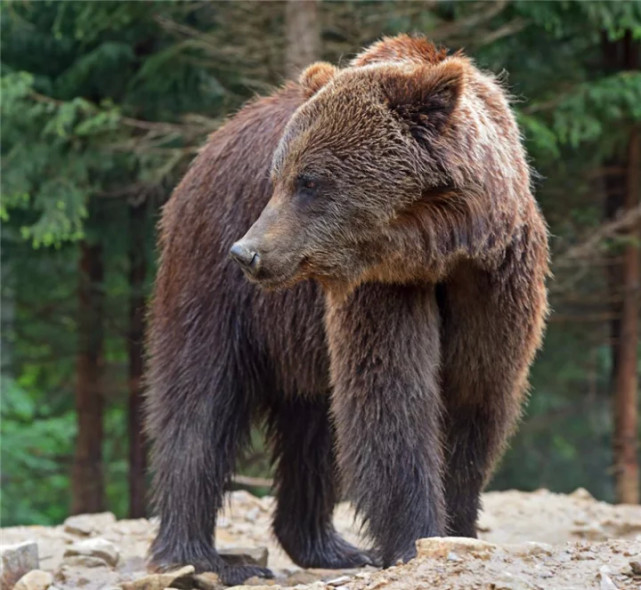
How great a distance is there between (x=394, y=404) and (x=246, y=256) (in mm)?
1075

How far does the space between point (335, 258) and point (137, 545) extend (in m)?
3.88

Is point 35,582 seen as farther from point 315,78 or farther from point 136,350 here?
point 136,350

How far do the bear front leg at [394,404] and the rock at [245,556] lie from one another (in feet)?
5.14

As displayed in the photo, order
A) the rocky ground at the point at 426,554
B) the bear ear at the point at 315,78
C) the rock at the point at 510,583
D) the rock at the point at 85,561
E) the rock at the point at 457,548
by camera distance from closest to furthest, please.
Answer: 1. the rock at the point at 510,583
2. the rocky ground at the point at 426,554
3. the rock at the point at 457,548
4. the bear ear at the point at 315,78
5. the rock at the point at 85,561

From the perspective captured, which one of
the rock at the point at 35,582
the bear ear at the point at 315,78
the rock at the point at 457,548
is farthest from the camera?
the rock at the point at 35,582

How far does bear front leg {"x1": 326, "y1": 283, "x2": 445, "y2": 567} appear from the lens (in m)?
5.09

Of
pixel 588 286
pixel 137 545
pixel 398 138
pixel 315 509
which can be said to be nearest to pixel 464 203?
pixel 398 138

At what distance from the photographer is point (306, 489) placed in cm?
688

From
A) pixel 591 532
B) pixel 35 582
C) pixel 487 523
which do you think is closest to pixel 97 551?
pixel 35 582

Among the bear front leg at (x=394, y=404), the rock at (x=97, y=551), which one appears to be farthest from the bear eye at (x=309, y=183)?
the rock at (x=97, y=551)

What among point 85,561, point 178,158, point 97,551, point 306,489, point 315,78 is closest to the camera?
point 315,78

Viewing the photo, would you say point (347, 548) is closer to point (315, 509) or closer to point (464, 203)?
point (315, 509)

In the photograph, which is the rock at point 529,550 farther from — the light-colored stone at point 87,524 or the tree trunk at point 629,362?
the tree trunk at point 629,362

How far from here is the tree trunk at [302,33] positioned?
→ 1044 centimetres
